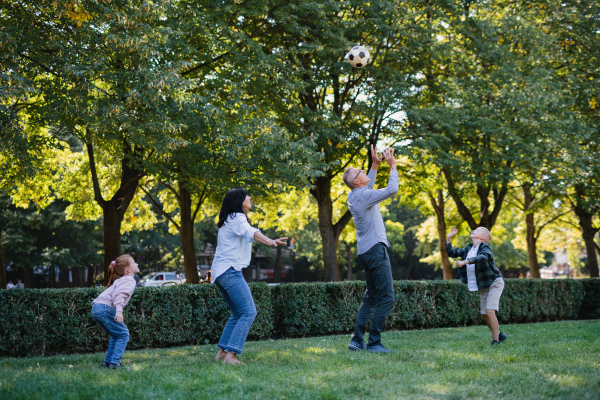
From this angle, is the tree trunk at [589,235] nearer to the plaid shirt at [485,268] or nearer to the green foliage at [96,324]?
the plaid shirt at [485,268]

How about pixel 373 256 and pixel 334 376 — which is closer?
pixel 334 376

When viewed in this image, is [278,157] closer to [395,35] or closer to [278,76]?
[278,76]

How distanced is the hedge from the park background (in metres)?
3.33

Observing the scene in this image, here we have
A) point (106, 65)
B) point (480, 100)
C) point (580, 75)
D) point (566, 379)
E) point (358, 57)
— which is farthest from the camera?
point (580, 75)

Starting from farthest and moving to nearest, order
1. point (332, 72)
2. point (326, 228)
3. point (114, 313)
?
point (326, 228) < point (332, 72) < point (114, 313)

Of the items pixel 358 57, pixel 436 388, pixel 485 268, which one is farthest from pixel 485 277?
pixel 358 57

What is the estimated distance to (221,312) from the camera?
945 centimetres

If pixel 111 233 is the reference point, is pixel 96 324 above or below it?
below

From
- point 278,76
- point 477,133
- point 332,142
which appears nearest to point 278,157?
point 278,76

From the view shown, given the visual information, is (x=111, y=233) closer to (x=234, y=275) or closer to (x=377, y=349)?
(x=234, y=275)

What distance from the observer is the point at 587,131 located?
1816 centimetres

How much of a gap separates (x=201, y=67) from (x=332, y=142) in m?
4.43

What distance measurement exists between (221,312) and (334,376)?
4.75m

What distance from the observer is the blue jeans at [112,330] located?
19.8ft
